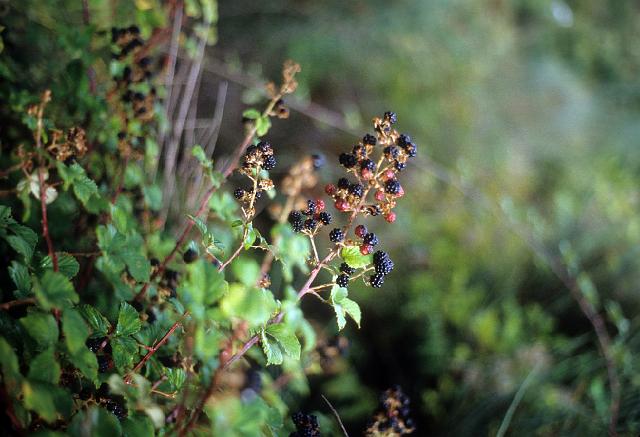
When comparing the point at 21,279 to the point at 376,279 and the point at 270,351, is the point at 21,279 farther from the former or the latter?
the point at 376,279

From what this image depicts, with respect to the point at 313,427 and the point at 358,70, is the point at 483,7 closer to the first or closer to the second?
the point at 358,70

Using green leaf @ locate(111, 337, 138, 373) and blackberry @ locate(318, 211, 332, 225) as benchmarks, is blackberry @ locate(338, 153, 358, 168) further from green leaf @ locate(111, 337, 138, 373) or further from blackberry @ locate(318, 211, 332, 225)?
green leaf @ locate(111, 337, 138, 373)

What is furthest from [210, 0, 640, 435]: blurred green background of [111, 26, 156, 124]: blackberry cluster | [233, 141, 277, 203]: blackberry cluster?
[233, 141, 277, 203]: blackberry cluster

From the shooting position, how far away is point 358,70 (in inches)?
91.7

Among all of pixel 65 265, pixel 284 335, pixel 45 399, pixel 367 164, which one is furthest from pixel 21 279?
pixel 367 164

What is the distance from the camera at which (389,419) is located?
0.61m

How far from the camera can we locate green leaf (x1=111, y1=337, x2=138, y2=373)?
1.49 feet

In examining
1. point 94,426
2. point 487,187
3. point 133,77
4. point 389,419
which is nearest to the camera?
point 94,426

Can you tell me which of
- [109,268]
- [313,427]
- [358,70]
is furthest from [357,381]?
[358,70]

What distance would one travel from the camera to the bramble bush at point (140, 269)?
1.19ft

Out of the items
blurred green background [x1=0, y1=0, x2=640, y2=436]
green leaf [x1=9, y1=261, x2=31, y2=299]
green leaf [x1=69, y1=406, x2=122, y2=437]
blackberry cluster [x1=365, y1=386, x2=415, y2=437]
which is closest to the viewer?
green leaf [x1=69, y1=406, x2=122, y2=437]

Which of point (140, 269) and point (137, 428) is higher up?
point (140, 269)

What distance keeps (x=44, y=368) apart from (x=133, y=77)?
515 mm

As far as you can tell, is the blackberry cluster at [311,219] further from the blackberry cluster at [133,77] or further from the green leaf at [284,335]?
the blackberry cluster at [133,77]
